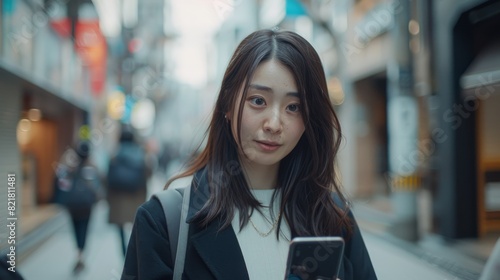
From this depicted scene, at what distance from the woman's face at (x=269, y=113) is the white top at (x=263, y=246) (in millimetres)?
235

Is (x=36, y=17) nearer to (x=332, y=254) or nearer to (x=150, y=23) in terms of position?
(x=332, y=254)

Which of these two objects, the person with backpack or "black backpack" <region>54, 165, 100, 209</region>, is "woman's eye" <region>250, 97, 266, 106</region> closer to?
the person with backpack

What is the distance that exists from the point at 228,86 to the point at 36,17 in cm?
912

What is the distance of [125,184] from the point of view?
633cm

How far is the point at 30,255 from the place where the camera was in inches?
267

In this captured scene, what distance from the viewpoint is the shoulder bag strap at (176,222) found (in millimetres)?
1545

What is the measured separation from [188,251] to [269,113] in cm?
52

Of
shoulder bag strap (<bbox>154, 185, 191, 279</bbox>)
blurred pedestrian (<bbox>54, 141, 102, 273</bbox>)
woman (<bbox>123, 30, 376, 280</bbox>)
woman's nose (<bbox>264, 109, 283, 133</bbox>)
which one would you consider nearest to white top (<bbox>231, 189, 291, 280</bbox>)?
woman (<bbox>123, 30, 376, 280</bbox>)

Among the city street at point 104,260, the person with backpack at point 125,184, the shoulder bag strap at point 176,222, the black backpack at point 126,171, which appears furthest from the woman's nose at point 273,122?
the black backpack at point 126,171

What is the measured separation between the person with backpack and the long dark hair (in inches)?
181

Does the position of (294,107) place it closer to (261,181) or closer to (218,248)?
(261,181)

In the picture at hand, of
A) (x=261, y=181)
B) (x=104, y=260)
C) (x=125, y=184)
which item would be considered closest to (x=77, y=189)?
(x=125, y=184)

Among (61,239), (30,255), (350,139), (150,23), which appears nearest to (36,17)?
(61,239)

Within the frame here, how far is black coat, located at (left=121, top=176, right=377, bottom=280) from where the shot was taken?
59.9 inches
